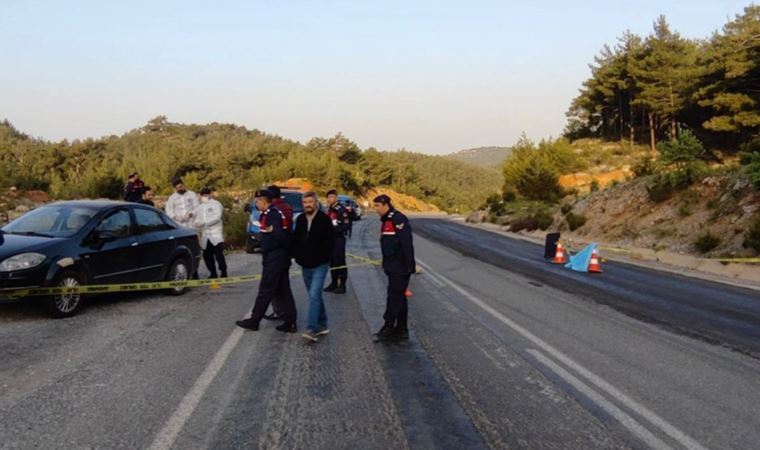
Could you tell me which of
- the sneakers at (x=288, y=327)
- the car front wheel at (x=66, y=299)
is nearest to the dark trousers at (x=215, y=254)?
the car front wheel at (x=66, y=299)

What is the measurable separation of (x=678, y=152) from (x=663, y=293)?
632 inches

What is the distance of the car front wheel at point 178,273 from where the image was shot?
1024cm

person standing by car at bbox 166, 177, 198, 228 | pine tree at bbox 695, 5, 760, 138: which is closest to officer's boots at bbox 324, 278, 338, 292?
person standing by car at bbox 166, 177, 198, 228

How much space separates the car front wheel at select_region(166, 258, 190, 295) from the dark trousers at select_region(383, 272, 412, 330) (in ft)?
14.8

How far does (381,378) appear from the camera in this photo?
576 cm

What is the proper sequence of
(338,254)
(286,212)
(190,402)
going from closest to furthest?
(190,402)
(286,212)
(338,254)

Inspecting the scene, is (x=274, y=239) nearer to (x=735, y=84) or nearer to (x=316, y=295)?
(x=316, y=295)

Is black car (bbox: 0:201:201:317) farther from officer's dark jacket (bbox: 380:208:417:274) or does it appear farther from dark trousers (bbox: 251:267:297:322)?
officer's dark jacket (bbox: 380:208:417:274)

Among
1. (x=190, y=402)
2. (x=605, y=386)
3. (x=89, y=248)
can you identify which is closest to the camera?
(x=190, y=402)

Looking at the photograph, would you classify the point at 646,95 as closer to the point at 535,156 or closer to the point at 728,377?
the point at 535,156

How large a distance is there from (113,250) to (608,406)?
7068 mm

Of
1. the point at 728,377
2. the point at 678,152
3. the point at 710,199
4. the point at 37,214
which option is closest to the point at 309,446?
the point at 728,377

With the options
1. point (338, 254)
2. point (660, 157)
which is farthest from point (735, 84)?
point (338, 254)

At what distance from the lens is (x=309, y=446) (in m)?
4.13
